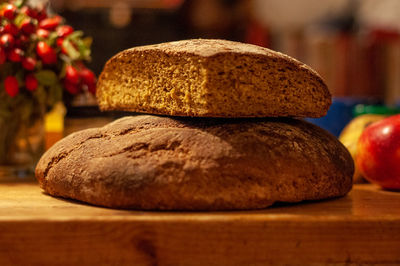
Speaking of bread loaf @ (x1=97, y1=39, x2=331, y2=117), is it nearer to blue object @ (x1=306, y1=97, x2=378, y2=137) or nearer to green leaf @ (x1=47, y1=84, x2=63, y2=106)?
green leaf @ (x1=47, y1=84, x2=63, y2=106)

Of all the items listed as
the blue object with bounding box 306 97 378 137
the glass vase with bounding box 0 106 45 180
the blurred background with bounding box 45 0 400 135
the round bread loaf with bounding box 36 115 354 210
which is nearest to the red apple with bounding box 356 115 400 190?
the round bread loaf with bounding box 36 115 354 210

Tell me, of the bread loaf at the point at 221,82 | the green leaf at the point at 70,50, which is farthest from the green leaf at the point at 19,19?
the bread loaf at the point at 221,82

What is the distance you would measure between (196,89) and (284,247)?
0.34 m

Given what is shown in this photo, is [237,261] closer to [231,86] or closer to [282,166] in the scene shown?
[282,166]

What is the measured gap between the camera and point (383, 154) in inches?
46.3

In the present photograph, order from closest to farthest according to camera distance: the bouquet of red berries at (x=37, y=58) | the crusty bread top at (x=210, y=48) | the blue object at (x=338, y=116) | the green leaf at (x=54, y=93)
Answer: the crusty bread top at (x=210, y=48), the bouquet of red berries at (x=37, y=58), the green leaf at (x=54, y=93), the blue object at (x=338, y=116)

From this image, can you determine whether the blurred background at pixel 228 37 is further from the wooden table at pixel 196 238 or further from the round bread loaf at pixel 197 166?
the wooden table at pixel 196 238

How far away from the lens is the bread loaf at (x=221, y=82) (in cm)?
95

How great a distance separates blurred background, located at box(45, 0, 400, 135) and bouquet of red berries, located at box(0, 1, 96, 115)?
2.14m

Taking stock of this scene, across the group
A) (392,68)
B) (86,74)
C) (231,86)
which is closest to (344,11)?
(392,68)

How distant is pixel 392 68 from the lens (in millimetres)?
3193

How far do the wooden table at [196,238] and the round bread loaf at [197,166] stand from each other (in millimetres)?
44

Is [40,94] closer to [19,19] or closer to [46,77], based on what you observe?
[46,77]

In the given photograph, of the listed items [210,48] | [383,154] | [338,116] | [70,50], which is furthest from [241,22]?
[210,48]
